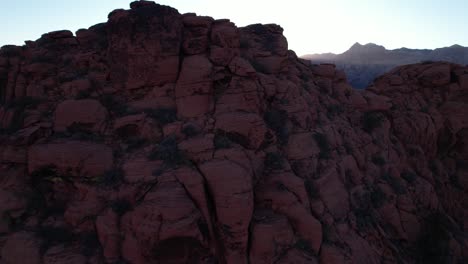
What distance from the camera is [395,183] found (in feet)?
40.1

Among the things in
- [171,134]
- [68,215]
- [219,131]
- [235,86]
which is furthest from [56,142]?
[235,86]

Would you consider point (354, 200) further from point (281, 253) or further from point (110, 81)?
point (110, 81)

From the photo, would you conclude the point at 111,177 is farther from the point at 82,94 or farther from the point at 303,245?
the point at 303,245

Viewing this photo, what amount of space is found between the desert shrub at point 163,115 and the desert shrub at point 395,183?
314 inches

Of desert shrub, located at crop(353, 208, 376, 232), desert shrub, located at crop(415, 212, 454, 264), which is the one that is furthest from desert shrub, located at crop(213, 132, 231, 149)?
desert shrub, located at crop(415, 212, 454, 264)

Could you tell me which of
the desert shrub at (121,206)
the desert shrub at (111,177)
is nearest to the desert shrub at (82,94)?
the desert shrub at (111,177)

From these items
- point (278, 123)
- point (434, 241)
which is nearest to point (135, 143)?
point (278, 123)

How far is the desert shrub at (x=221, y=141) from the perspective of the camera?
29.3 feet

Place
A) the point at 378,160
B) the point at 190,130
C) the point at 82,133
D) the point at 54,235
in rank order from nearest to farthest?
the point at 54,235 → the point at 190,130 → the point at 82,133 → the point at 378,160

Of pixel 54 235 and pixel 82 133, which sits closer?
pixel 54 235

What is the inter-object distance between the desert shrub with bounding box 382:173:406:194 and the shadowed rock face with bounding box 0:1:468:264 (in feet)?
0.17

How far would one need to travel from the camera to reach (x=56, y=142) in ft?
30.1

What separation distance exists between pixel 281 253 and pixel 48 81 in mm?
8643

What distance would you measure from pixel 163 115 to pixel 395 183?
28.1ft
